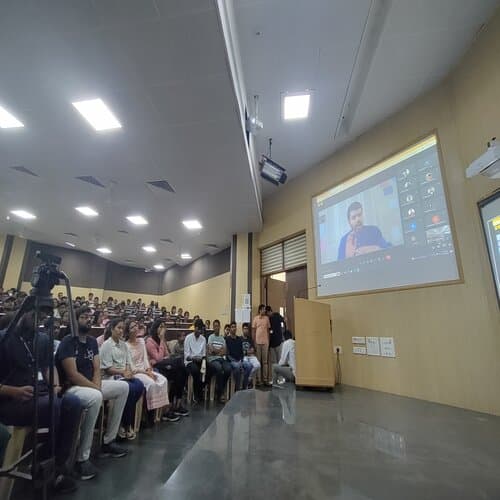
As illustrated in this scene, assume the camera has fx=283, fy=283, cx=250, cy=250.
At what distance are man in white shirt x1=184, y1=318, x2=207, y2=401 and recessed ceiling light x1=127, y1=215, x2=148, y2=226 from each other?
3.24 meters

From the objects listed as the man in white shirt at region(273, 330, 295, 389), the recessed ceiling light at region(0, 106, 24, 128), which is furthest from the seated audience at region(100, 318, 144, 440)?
the recessed ceiling light at region(0, 106, 24, 128)

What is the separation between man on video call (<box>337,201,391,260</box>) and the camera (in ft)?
12.9

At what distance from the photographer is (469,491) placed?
1359 mm

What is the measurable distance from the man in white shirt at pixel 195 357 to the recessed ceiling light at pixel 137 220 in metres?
3.24

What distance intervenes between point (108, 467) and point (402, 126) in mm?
4896

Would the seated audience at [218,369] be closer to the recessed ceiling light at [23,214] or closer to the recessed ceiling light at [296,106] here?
the recessed ceiling light at [296,106]

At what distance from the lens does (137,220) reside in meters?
6.42

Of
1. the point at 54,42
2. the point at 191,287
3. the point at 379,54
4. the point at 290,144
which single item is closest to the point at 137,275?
the point at 191,287

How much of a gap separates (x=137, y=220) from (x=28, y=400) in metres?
5.08

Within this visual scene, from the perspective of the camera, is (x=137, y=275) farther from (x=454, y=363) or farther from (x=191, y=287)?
(x=454, y=363)

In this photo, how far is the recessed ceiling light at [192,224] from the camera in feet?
20.7

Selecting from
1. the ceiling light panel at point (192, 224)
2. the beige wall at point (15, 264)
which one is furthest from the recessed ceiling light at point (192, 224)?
the beige wall at point (15, 264)

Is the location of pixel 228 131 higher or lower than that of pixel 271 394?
higher

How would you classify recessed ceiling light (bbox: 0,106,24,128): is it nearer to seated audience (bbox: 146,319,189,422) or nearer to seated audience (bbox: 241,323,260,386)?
seated audience (bbox: 146,319,189,422)
